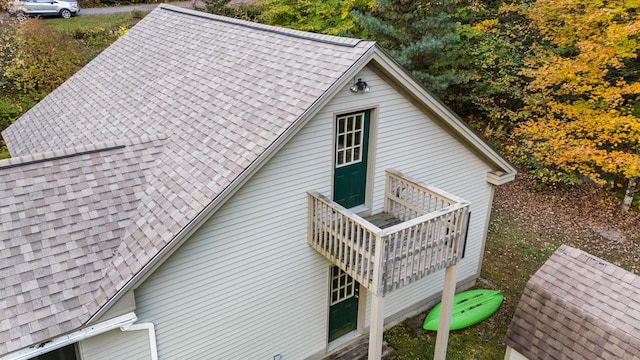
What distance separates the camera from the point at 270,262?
28.7 feet

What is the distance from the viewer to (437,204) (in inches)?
389

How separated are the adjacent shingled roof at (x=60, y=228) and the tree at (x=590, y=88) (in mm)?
13410

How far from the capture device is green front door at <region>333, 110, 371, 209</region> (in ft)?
30.1

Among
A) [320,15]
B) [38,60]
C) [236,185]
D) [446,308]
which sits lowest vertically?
[446,308]

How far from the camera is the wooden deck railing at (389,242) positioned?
7777 millimetres

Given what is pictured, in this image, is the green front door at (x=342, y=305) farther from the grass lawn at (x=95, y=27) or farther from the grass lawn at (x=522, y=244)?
the grass lawn at (x=95, y=27)

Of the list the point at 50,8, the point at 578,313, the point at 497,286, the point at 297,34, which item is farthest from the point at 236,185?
the point at 50,8

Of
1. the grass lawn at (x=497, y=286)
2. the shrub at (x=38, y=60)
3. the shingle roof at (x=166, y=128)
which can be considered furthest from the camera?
the shrub at (x=38, y=60)

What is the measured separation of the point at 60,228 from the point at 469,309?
9.26 meters

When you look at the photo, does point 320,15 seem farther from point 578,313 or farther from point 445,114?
point 578,313

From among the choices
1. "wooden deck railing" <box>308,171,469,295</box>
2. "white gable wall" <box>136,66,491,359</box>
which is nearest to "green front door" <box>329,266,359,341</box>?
"white gable wall" <box>136,66,491,359</box>

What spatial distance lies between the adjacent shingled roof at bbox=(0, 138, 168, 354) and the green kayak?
295 inches

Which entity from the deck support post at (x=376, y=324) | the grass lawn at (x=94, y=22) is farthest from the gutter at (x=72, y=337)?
the grass lawn at (x=94, y=22)

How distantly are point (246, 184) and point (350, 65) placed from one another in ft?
8.91
